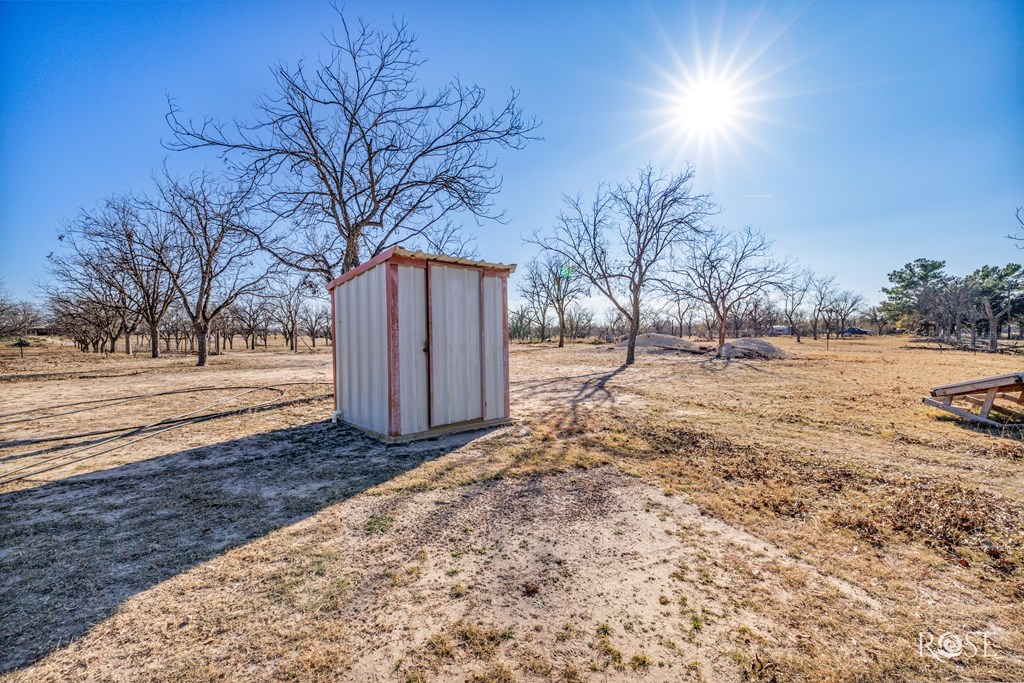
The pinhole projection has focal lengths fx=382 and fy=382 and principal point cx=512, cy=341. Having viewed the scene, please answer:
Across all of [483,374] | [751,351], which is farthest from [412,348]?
[751,351]

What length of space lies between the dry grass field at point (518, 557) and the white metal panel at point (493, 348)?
886 mm

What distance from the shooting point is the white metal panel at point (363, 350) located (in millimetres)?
5445

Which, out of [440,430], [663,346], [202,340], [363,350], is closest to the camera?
[440,430]

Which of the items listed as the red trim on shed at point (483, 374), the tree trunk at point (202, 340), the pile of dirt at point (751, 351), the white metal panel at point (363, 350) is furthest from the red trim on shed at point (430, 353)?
the tree trunk at point (202, 340)

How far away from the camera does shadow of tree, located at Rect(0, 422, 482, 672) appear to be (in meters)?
2.11

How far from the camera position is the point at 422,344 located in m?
5.48

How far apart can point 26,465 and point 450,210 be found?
8776mm

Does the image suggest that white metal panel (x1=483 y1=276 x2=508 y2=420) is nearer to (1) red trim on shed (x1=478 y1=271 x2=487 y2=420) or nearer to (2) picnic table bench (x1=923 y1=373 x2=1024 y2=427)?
(1) red trim on shed (x1=478 y1=271 x2=487 y2=420)

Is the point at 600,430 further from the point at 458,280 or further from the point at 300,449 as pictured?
the point at 300,449

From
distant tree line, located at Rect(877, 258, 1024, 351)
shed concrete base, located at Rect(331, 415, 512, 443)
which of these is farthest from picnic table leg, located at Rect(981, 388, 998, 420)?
distant tree line, located at Rect(877, 258, 1024, 351)

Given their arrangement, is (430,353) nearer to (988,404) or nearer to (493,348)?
(493,348)

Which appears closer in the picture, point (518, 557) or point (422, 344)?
point (518, 557)

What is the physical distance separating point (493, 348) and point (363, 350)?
203 cm

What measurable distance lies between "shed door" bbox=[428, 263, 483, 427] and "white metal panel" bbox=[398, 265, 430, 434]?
114 mm
